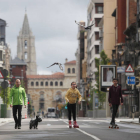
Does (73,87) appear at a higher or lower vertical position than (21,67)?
lower

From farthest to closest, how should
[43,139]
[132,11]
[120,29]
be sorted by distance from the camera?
[120,29], [132,11], [43,139]

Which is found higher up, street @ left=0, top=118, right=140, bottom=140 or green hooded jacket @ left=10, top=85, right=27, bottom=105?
green hooded jacket @ left=10, top=85, right=27, bottom=105

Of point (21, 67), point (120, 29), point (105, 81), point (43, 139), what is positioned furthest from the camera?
point (21, 67)

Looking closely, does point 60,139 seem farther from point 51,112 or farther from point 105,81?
point 51,112

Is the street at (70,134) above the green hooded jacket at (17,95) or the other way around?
the other way around

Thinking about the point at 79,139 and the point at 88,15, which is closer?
the point at 79,139

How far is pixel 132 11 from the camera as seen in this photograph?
62.3 m

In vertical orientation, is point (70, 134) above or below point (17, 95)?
below

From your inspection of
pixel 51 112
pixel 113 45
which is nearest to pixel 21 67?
pixel 51 112

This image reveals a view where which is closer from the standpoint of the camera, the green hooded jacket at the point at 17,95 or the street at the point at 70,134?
the street at the point at 70,134

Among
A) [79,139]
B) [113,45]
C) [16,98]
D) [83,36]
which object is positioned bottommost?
[79,139]

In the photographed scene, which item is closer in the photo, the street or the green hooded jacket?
the street

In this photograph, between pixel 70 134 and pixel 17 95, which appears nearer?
pixel 70 134

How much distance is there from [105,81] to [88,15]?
184 ft
